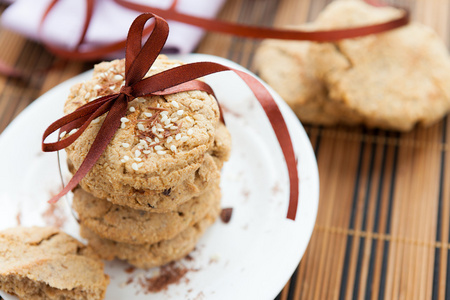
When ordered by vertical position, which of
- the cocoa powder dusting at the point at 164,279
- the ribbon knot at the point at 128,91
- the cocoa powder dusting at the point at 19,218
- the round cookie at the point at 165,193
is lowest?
the cocoa powder dusting at the point at 164,279

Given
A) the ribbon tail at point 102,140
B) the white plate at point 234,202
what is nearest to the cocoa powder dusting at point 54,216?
the white plate at point 234,202

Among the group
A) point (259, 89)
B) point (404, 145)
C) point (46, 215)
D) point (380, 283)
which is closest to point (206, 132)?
point (259, 89)

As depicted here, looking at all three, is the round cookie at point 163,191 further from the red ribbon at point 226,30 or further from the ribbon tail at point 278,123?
the red ribbon at point 226,30

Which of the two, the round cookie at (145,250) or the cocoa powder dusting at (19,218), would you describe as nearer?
the round cookie at (145,250)

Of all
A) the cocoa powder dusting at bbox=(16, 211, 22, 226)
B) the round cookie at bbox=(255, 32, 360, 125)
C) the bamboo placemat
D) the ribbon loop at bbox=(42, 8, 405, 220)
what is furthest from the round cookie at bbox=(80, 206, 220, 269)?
the round cookie at bbox=(255, 32, 360, 125)

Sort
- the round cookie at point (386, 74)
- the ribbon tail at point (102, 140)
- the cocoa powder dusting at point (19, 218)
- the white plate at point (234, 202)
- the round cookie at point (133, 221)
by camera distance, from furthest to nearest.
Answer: the round cookie at point (386, 74)
the cocoa powder dusting at point (19, 218)
the white plate at point (234, 202)
the round cookie at point (133, 221)
the ribbon tail at point (102, 140)

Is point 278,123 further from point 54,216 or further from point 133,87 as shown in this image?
point 54,216
